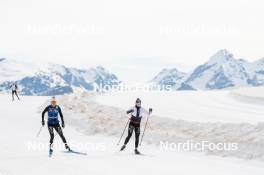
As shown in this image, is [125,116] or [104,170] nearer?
[104,170]

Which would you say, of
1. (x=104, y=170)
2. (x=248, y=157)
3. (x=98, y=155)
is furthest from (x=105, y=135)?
(x=104, y=170)

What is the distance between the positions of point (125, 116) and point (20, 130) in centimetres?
746

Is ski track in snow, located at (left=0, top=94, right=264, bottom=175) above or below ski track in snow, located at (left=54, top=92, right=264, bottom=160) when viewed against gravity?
below

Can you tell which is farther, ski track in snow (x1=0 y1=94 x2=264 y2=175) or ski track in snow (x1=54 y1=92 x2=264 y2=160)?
ski track in snow (x1=54 y1=92 x2=264 y2=160)

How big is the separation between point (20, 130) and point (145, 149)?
35.0ft

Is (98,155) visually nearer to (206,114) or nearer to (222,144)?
(222,144)

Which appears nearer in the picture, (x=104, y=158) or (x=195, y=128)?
(x=104, y=158)

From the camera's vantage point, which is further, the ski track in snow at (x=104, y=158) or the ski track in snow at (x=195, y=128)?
the ski track in snow at (x=195, y=128)

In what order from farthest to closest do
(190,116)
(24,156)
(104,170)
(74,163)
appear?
1. (190,116)
2. (24,156)
3. (74,163)
4. (104,170)

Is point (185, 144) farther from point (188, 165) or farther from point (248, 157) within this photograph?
point (188, 165)

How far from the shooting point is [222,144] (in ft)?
76.7

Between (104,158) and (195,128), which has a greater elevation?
(195,128)

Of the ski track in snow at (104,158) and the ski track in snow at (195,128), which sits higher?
the ski track in snow at (195,128)

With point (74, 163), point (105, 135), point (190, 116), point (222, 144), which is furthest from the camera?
point (190, 116)
